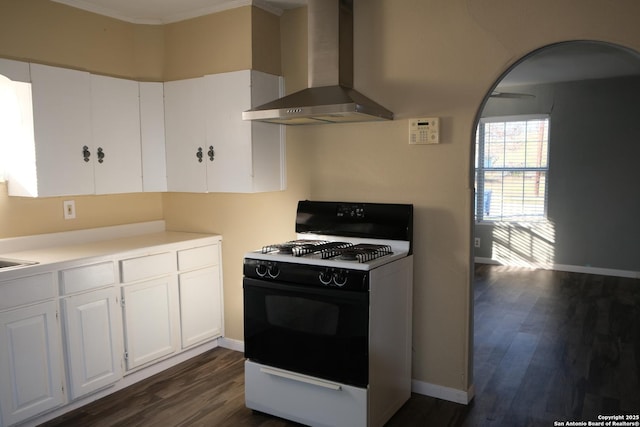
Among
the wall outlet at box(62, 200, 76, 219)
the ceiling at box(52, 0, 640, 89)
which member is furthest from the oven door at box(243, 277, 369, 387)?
the ceiling at box(52, 0, 640, 89)

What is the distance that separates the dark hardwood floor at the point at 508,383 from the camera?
277cm

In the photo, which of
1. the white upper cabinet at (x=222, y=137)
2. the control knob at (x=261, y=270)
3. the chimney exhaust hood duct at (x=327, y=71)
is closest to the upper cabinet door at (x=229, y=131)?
the white upper cabinet at (x=222, y=137)

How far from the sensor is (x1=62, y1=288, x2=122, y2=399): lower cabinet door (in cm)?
276

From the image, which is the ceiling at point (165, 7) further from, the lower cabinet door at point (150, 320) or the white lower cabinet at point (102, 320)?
the lower cabinet door at point (150, 320)

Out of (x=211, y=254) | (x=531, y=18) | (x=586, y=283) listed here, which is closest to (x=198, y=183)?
(x=211, y=254)

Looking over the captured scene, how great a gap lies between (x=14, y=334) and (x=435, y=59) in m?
2.67

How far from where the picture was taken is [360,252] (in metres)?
2.71

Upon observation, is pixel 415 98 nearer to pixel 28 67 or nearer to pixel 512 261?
pixel 28 67

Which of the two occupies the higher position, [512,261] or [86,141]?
[86,141]

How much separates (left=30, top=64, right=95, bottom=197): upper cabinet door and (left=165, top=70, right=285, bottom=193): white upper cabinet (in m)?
0.59

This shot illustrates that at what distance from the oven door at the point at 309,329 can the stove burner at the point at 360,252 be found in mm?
189

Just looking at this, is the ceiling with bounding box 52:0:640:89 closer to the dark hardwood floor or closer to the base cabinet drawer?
the base cabinet drawer

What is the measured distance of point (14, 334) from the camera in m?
2.50

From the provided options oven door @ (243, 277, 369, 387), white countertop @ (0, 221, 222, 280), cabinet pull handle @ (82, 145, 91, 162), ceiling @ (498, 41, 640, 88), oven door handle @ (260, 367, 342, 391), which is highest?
ceiling @ (498, 41, 640, 88)
